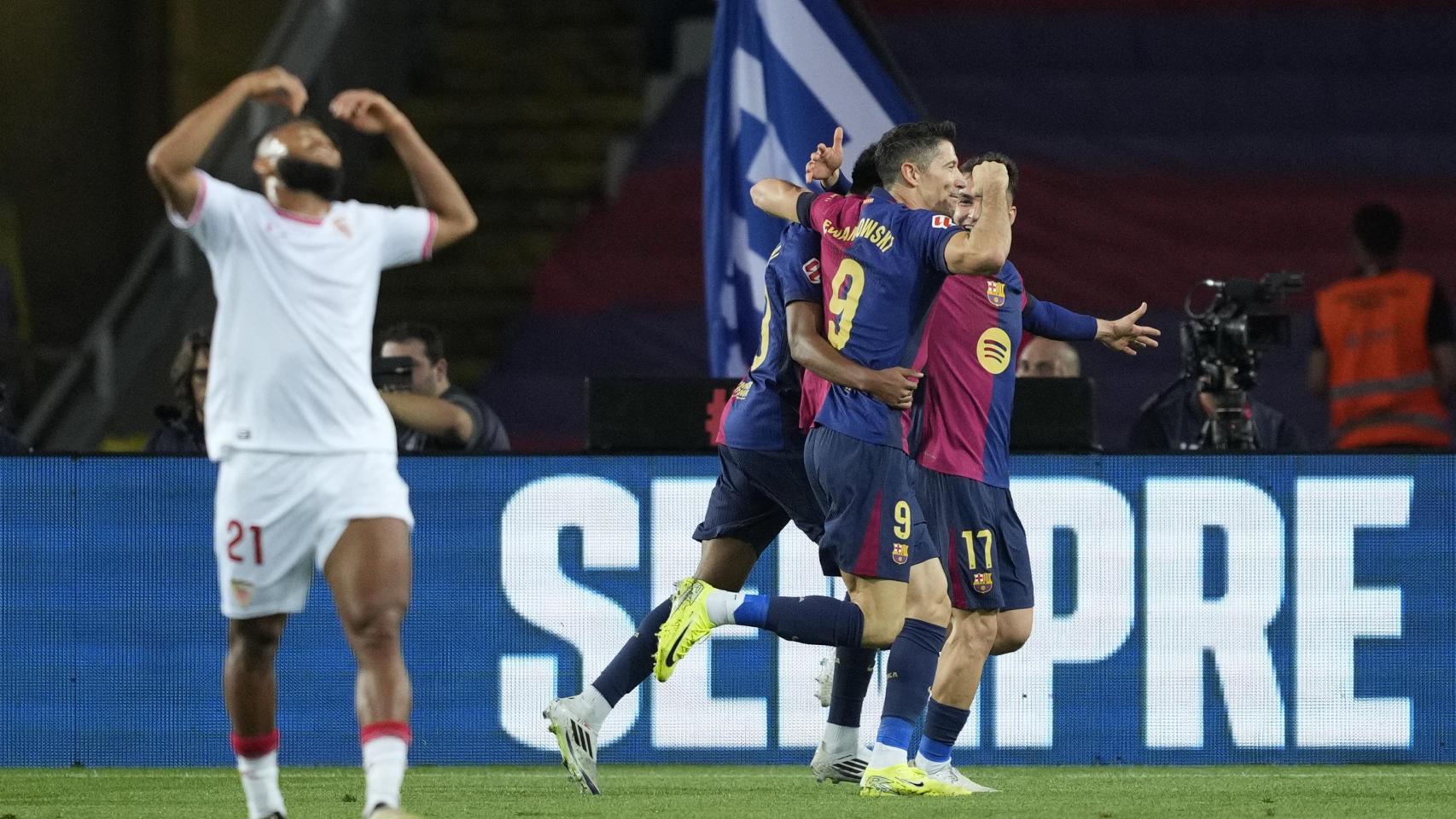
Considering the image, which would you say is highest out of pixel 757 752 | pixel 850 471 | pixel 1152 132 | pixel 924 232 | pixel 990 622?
pixel 1152 132

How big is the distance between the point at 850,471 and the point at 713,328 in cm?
335

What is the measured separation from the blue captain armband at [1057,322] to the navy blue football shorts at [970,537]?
0.61 m

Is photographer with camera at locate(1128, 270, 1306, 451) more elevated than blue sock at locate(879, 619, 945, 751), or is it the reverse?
photographer with camera at locate(1128, 270, 1306, 451)

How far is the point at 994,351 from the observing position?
7.52 meters

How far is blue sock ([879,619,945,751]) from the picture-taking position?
23.5ft

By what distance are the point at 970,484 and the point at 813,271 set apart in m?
0.82

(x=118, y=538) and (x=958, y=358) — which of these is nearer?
(x=958, y=358)

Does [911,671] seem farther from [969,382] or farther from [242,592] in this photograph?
[242,592]

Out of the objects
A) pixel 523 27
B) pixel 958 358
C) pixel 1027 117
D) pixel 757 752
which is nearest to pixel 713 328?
pixel 757 752

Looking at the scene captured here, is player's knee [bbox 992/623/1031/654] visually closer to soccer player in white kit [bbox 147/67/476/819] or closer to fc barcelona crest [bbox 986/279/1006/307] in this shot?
fc barcelona crest [bbox 986/279/1006/307]

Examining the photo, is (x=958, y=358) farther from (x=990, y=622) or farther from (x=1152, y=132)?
(x=1152, y=132)

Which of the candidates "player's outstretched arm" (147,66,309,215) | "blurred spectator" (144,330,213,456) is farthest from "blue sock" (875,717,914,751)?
"blurred spectator" (144,330,213,456)

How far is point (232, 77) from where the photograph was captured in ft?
55.8

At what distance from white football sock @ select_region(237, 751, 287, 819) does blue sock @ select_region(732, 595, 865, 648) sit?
1708 mm
